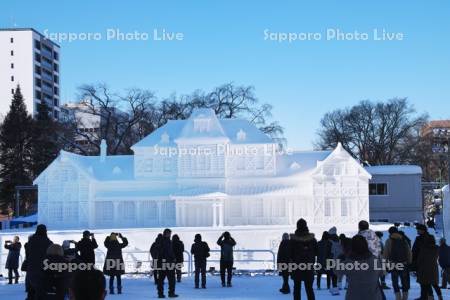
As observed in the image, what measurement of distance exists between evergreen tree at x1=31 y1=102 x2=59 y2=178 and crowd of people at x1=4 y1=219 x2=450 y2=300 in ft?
159

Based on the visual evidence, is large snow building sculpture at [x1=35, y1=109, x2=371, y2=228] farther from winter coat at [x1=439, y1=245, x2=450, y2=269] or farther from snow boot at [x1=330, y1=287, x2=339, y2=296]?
snow boot at [x1=330, y1=287, x2=339, y2=296]

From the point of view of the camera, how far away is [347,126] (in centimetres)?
7188

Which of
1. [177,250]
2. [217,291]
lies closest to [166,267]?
[217,291]

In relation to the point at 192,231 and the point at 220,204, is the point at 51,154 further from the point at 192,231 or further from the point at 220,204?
the point at 192,231

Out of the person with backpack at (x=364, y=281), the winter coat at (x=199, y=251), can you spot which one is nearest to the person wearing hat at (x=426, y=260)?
the person with backpack at (x=364, y=281)

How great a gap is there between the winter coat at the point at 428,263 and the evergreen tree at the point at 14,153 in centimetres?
→ 5950

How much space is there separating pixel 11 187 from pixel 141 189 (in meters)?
22.3

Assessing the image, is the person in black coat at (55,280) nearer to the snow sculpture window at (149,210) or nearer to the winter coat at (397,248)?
the winter coat at (397,248)

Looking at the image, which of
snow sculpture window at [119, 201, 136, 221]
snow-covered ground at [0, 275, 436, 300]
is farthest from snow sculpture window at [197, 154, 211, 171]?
snow-covered ground at [0, 275, 436, 300]

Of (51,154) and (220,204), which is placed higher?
(51,154)

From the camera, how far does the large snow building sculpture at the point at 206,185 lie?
156 ft

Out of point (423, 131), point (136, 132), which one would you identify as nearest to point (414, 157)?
point (423, 131)

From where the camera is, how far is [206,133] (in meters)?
50.7

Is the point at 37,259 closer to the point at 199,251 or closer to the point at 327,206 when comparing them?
the point at 199,251
